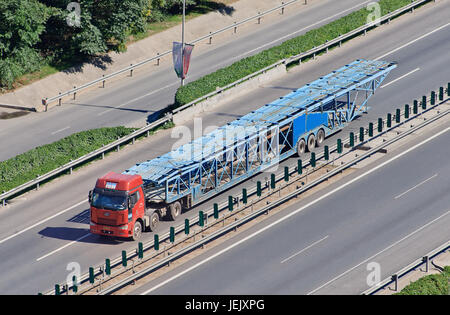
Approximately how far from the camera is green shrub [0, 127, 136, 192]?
5462cm

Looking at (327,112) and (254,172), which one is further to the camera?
(327,112)

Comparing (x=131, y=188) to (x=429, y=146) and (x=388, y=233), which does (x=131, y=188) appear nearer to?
(x=388, y=233)

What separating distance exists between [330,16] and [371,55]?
10.6 metres

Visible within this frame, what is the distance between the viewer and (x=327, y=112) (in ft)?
185

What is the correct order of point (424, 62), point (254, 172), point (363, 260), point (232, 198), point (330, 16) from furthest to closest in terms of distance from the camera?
point (330, 16) → point (424, 62) → point (254, 172) → point (232, 198) → point (363, 260)

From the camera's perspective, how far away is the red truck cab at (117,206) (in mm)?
46000

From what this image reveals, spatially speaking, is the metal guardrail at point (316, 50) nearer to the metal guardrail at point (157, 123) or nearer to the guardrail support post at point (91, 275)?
the metal guardrail at point (157, 123)

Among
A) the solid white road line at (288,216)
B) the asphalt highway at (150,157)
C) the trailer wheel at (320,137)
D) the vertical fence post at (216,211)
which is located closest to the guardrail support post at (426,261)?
the asphalt highway at (150,157)

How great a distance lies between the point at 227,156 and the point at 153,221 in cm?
597

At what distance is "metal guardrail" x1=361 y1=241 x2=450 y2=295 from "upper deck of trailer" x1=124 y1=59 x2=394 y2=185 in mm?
12625

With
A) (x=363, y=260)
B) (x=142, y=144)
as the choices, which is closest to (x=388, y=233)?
(x=363, y=260)

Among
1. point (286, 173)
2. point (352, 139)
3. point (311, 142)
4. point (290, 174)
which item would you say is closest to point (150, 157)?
point (290, 174)

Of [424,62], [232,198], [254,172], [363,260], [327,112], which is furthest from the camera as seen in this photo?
[424,62]

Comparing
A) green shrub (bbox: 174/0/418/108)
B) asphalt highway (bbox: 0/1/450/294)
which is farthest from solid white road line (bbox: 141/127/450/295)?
green shrub (bbox: 174/0/418/108)
